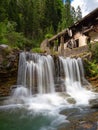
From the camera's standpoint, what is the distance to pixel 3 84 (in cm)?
1738

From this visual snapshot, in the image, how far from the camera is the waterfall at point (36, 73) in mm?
17781

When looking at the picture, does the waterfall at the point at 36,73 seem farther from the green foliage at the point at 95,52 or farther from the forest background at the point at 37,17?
the forest background at the point at 37,17

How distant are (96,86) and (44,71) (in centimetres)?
462

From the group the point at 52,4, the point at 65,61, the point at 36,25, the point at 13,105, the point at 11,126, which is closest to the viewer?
the point at 11,126

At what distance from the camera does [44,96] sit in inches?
677

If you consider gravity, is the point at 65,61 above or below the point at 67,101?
above

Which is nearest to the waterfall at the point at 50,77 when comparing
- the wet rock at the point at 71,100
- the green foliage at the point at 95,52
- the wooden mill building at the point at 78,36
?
the wet rock at the point at 71,100

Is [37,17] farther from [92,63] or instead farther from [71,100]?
[71,100]

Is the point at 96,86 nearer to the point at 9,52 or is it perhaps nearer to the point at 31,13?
the point at 9,52

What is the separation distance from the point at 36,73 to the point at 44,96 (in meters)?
2.14

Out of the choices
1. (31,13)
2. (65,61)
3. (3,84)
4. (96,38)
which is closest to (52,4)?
(31,13)

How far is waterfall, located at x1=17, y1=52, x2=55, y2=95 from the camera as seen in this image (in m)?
17.8

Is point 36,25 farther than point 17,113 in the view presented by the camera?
Yes

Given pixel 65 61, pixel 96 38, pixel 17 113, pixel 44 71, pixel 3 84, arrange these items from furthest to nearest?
pixel 96 38
pixel 65 61
pixel 44 71
pixel 3 84
pixel 17 113
